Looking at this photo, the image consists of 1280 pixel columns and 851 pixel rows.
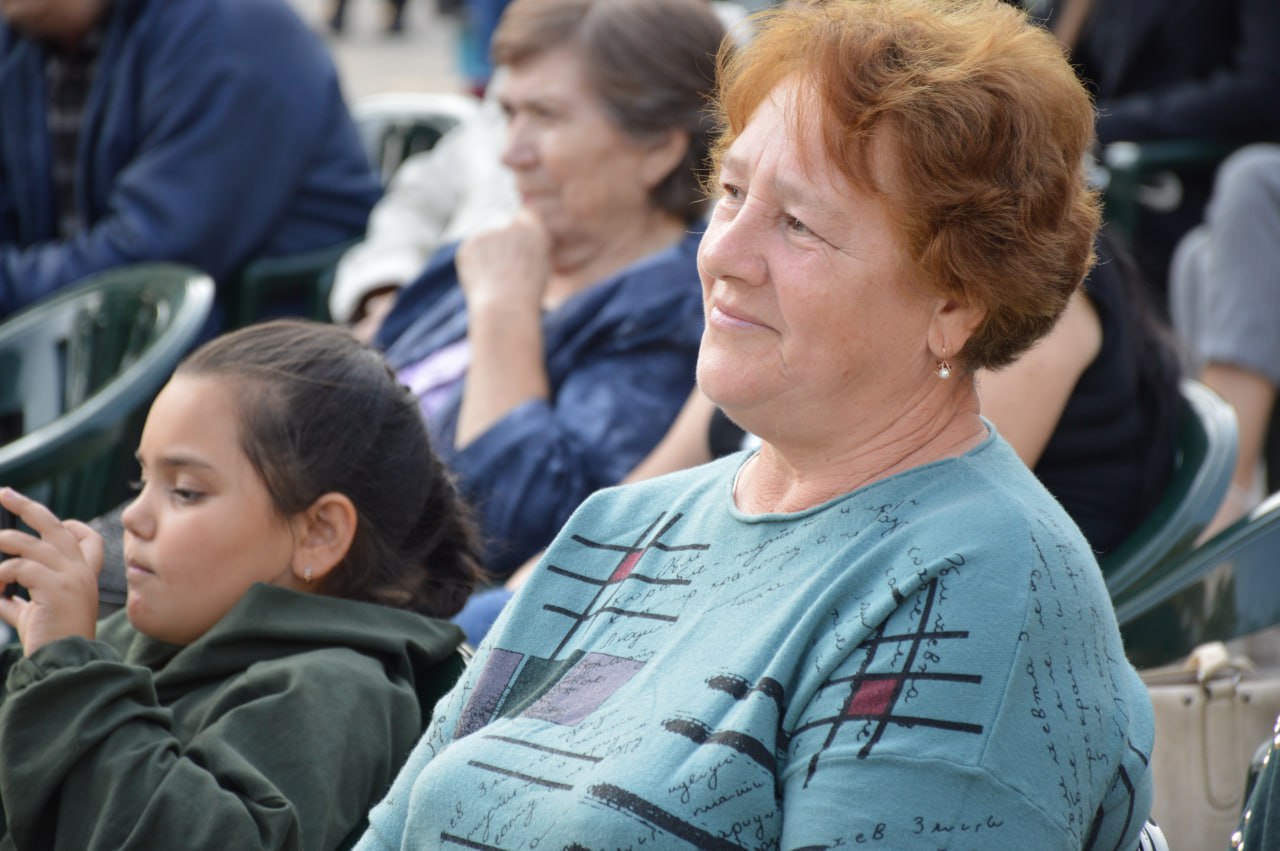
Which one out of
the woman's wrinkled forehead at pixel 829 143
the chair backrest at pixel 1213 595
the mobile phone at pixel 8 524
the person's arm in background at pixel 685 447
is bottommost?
the mobile phone at pixel 8 524

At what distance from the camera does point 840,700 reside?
4.54ft

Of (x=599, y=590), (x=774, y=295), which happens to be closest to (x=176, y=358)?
(x=599, y=590)

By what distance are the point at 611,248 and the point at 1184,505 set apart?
1.37 m

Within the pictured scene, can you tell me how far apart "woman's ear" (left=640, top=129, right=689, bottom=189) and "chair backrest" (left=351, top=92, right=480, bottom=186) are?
1.81 metres

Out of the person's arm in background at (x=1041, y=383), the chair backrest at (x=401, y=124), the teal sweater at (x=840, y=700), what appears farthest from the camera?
the chair backrest at (x=401, y=124)

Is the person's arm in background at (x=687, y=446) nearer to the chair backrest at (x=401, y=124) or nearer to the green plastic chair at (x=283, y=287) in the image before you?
the green plastic chair at (x=283, y=287)

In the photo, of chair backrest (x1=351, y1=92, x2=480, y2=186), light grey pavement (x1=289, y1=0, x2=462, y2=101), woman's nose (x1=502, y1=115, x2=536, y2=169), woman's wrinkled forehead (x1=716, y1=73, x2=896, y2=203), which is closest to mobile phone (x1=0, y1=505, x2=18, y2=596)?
woman's nose (x1=502, y1=115, x2=536, y2=169)

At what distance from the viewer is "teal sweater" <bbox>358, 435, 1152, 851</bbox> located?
52.3 inches

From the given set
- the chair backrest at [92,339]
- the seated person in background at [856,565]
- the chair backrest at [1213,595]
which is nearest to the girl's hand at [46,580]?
the seated person in background at [856,565]

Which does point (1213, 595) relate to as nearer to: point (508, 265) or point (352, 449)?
point (352, 449)

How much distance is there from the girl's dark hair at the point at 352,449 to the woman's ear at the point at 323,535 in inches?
0.6

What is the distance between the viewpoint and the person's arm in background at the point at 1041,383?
2.27 metres

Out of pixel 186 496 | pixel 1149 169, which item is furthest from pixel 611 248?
pixel 1149 169

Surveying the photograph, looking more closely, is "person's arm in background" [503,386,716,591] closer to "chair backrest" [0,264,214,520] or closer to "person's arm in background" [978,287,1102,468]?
"person's arm in background" [978,287,1102,468]
